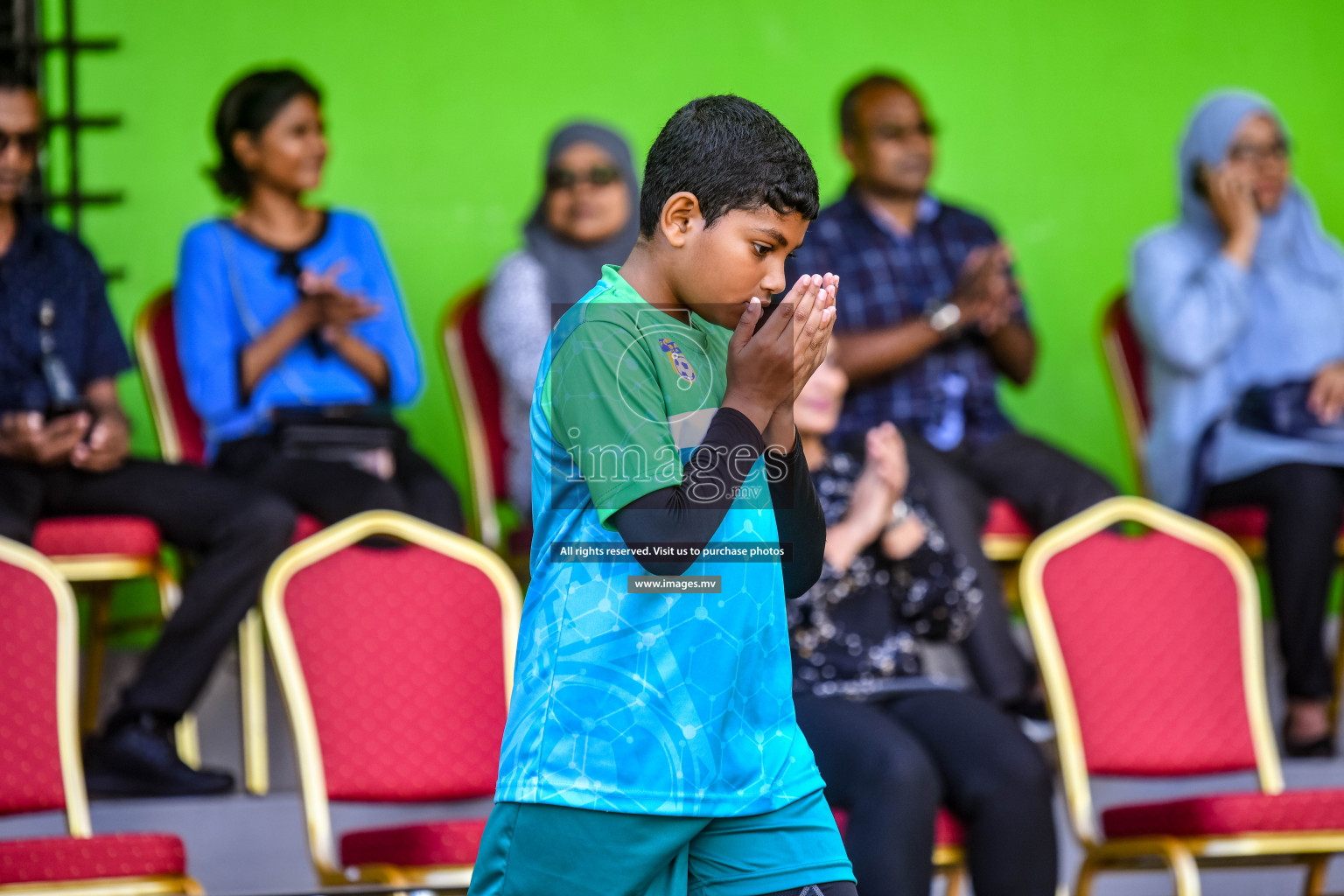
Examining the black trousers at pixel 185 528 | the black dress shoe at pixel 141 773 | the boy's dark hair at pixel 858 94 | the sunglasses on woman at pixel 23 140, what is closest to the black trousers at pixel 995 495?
the boy's dark hair at pixel 858 94

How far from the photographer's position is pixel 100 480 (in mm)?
3062

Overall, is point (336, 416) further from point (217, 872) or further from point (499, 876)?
point (499, 876)

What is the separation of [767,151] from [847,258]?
2.29 meters

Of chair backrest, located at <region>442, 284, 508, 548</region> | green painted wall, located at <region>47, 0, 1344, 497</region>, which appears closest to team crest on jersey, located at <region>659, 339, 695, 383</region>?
chair backrest, located at <region>442, 284, 508, 548</region>

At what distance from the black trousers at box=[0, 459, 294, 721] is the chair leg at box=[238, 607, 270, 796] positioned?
0.08 metres

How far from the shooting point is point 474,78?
420 cm

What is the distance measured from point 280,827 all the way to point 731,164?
182 cm

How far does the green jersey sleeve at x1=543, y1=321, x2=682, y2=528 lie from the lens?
1.30 m

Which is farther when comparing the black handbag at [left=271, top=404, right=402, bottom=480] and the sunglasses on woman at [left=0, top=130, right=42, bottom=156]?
the black handbag at [left=271, top=404, right=402, bottom=480]

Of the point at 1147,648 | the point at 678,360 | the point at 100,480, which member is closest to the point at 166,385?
the point at 100,480

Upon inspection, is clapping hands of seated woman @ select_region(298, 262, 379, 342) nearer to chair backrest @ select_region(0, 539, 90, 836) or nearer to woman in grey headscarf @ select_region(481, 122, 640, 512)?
woman in grey headscarf @ select_region(481, 122, 640, 512)

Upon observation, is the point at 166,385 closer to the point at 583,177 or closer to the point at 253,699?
the point at 253,699

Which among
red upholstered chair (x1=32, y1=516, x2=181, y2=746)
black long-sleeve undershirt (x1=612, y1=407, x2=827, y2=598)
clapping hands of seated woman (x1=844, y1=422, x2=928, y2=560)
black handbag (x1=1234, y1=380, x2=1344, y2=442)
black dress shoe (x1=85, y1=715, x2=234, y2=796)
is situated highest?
black long-sleeve undershirt (x1=612, y1=407, x2=827, y2=598)

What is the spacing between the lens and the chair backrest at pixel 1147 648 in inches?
109
